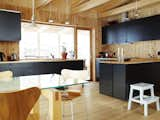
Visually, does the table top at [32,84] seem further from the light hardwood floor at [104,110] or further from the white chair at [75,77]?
the light hardwood floor at [104,110]

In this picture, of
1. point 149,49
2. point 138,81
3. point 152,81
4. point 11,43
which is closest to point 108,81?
point 138,81

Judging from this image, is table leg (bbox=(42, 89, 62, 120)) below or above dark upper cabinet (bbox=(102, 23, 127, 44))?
below

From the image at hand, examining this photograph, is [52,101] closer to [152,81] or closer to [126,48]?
[152,81]

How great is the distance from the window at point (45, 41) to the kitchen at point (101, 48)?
0.11ft

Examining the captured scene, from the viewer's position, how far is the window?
5.78m

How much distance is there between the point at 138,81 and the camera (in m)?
4.45

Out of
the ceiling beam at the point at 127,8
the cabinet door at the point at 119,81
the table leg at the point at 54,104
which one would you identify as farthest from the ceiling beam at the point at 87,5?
the table leg at the point at 54,104

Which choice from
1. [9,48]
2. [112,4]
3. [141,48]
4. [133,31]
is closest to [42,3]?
[9,48]

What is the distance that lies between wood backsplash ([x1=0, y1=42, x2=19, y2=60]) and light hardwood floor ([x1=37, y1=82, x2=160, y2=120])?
1816 mm

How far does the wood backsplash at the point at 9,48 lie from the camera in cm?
518

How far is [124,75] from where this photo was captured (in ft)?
13.7

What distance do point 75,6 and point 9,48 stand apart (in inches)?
108

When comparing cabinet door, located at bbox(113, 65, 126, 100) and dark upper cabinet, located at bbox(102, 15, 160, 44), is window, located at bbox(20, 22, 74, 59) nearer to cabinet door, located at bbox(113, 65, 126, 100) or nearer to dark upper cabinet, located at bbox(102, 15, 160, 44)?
dark upper cabinet, located at bbox(102, 15, 160, 44)

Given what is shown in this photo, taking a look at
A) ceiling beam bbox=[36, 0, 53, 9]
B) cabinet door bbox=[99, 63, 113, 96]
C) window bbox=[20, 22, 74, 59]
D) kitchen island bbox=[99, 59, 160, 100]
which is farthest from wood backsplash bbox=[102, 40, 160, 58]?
ceiling beam bbox=[36, 0, 53, 9]
